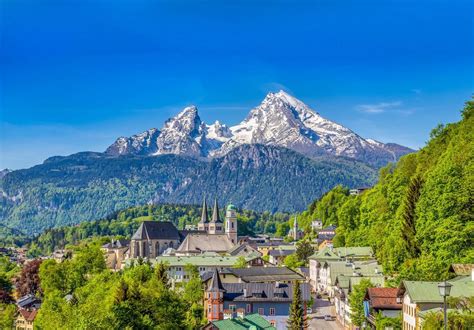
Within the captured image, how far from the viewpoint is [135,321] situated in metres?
70.4

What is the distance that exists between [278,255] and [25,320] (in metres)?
75.6

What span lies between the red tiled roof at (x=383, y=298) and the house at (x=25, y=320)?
73.4 meters

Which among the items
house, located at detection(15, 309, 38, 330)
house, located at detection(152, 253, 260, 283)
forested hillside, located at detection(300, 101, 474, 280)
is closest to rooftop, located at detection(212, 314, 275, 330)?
forested hillside, located at detection(300, 101, 474, 280)

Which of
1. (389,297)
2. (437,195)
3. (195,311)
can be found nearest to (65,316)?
(195,311)

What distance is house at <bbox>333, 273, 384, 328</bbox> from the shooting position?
89106mm

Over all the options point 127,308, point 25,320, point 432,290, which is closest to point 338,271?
point 25,320

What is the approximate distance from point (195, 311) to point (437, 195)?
119 feet

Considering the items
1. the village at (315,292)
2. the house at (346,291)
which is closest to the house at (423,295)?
the village at (315,292)

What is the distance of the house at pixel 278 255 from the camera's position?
598ft

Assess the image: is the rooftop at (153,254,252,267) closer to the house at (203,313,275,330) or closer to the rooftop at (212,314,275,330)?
the rooftop at (212,314,275,330)

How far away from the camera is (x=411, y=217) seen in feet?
299

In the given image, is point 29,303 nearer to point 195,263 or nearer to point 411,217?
point 195,263

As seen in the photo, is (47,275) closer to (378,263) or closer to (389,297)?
(378,263)

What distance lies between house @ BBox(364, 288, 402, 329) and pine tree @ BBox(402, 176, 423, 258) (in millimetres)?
14633
